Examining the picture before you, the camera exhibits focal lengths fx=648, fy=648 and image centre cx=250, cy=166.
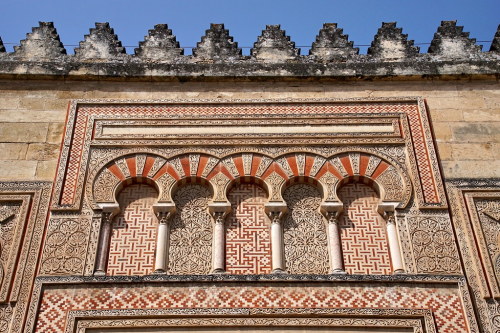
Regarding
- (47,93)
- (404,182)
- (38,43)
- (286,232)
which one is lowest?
(286,232)

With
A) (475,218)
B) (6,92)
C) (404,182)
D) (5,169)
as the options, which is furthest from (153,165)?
(475,218)

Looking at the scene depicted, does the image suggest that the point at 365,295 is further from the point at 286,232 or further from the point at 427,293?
the point at 286,232

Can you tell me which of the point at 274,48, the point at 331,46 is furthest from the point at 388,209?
the point at 274,48

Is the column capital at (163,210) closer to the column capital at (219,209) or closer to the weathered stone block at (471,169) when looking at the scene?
the column capital at (219,209)

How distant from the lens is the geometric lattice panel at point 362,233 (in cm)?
566

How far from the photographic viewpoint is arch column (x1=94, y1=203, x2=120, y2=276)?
Answer: 18.3ft

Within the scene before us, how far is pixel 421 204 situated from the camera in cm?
589

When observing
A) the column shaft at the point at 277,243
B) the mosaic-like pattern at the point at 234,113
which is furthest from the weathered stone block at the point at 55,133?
the column shaft at the point at 277,243

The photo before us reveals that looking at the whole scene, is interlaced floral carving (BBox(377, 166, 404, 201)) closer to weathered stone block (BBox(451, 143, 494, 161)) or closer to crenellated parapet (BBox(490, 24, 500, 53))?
weathered stone block (BBox(451, 143, 494, 161))

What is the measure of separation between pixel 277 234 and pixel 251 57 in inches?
90.9

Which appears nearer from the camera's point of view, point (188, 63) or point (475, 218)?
point (475, 218)

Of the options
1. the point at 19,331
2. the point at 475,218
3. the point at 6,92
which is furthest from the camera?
the point at 6,92

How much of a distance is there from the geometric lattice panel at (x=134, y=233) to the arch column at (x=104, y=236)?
0.05 m

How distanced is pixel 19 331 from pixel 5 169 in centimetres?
174
